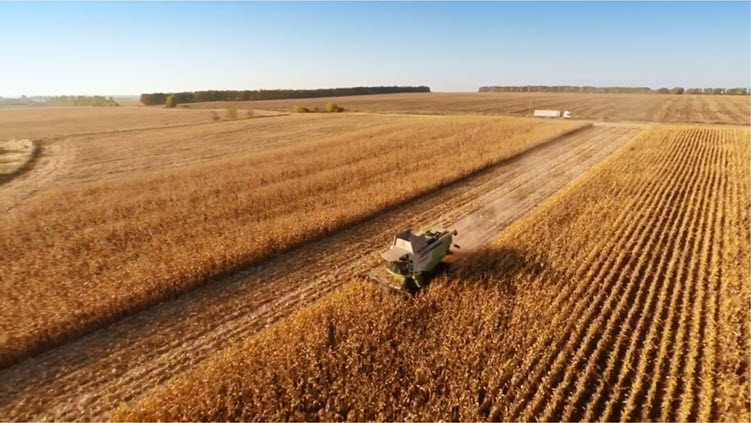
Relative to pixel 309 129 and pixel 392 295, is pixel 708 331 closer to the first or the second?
pixel 392 295

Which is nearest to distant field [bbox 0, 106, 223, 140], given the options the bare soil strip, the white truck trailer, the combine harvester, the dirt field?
the dirt field

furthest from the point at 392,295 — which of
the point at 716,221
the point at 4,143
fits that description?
the point at 4,143

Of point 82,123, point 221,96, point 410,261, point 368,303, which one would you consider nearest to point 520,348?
point 410,261

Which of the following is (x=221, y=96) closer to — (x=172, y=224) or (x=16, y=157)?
(x=16, y=157)

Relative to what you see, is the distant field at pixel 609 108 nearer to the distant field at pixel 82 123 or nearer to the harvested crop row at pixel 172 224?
the distant field at pixel 82 123

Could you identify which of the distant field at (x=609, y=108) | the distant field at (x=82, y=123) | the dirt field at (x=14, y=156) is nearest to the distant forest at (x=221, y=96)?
the distant field at (x=609, y=108)

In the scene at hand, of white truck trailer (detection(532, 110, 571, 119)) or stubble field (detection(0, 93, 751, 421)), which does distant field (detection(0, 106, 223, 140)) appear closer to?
stubble field (detection(0, 93, 751, 421))
